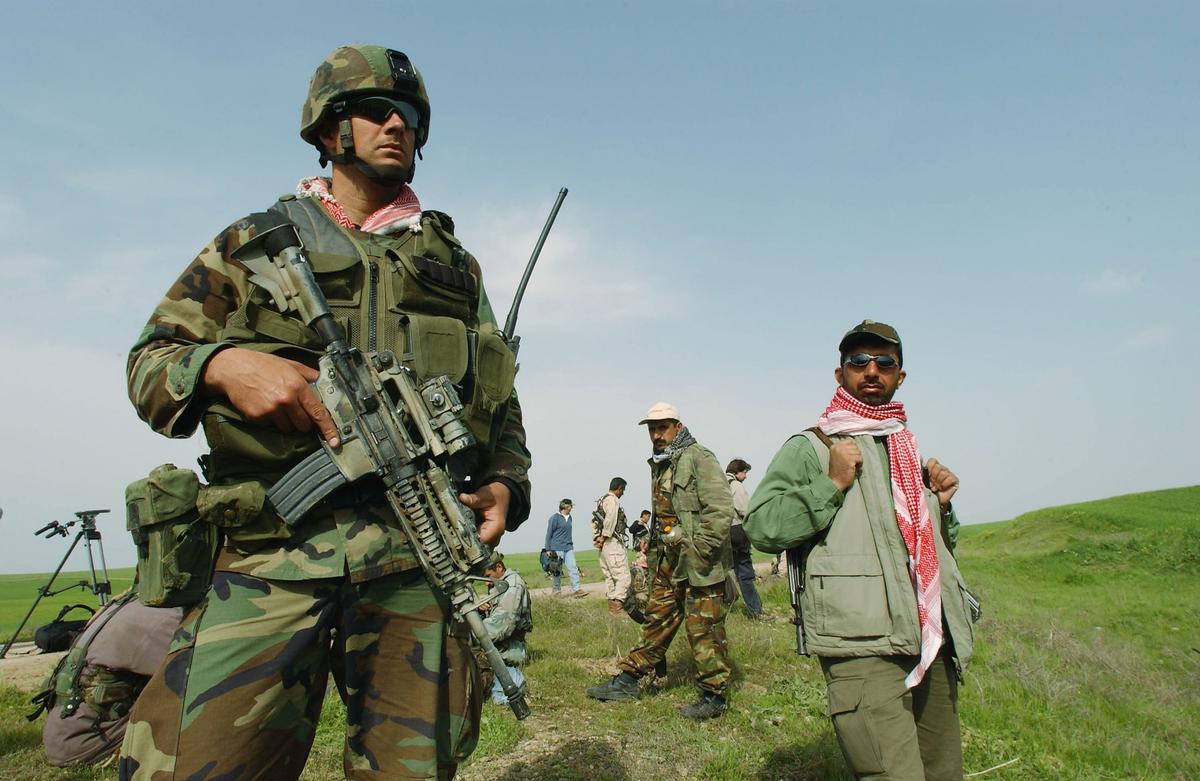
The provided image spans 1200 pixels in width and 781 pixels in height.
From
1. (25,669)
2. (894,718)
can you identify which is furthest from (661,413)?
→ (25,669)

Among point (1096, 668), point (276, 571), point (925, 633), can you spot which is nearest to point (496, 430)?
point (276, 571)

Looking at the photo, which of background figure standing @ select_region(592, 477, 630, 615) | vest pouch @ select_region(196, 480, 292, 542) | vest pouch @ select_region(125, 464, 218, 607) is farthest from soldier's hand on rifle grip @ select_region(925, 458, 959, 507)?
background figure standing @ select_region(592, 477, 630, 615)

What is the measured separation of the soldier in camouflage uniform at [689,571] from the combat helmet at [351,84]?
16.0 feet

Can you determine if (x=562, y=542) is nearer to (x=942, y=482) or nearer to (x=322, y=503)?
(x=942, y=482)

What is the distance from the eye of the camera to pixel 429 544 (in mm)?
1934

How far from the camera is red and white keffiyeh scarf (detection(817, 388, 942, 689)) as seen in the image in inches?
119

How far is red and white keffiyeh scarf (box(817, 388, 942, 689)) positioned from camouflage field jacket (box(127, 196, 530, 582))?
1.73 metres

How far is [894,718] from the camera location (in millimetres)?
2896

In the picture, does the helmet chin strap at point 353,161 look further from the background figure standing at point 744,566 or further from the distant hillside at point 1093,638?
the background figure standing at point 744,566

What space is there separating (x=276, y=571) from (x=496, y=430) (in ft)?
2.50

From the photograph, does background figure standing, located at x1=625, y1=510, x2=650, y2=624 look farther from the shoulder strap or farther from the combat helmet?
the combat helmet

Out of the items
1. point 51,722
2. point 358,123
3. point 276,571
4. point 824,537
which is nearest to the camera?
point 276,571

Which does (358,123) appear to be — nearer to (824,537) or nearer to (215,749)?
(215,749)

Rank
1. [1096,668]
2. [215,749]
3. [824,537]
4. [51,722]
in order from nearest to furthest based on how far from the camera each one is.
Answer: [215,749] < [824,537] < [51,722] < [1096,668]
